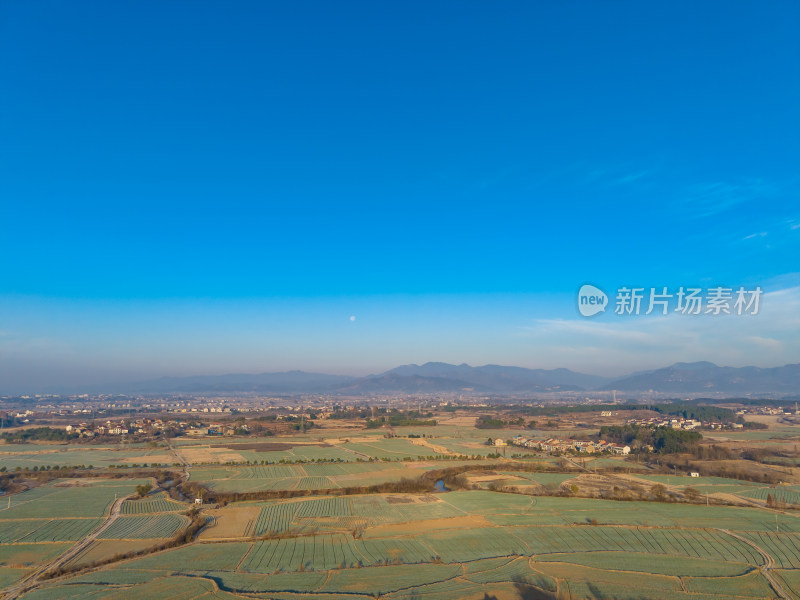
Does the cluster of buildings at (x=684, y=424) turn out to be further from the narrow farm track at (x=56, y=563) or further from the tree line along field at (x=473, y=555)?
the narrow farm track at (x=56, y=563)

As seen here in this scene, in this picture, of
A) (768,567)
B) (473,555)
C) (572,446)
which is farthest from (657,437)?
(473,555)

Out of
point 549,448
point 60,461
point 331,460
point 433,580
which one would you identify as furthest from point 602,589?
point 60,461

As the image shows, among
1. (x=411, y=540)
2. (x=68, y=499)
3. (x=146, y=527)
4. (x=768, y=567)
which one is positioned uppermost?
(x=768, y=567)

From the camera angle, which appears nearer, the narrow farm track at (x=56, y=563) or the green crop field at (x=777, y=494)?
the narrow farm track at (x=56, y=563)

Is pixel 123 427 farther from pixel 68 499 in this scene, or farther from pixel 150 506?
pixel 150 506

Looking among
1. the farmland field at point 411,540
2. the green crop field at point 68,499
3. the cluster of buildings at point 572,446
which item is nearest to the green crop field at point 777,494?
the farmland field at point 411,540

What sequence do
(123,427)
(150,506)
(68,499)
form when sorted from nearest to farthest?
(150,506) → (68,499) → (123,427)
